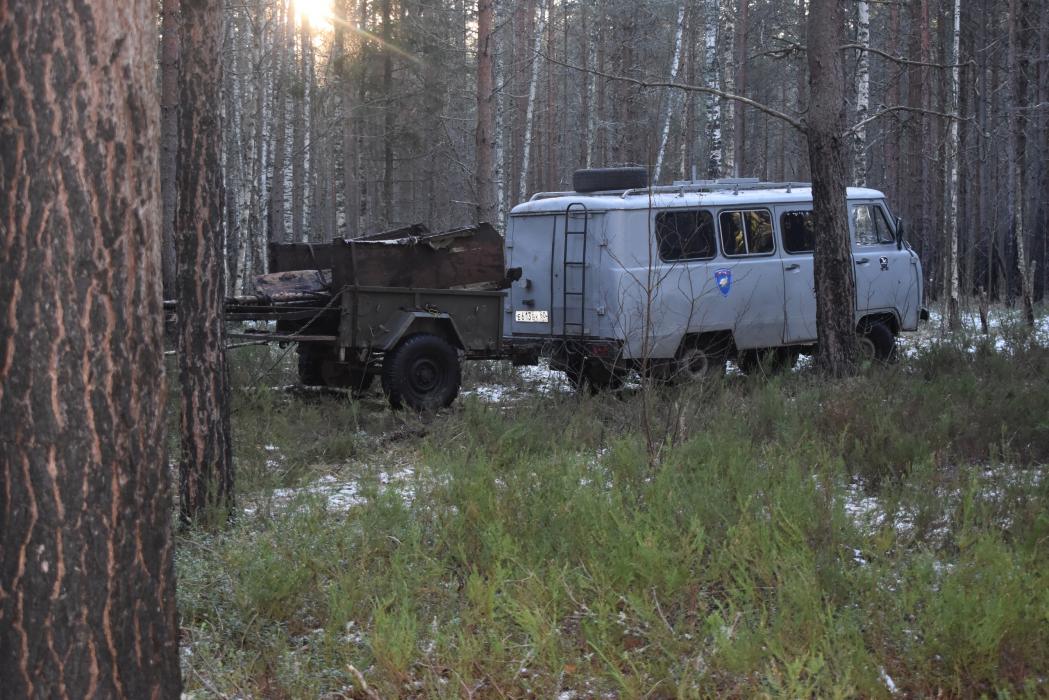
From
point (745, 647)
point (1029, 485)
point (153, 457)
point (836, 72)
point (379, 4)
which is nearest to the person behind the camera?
point (153, 457)

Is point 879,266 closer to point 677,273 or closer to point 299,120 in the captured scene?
point 677,273

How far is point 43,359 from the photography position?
293 cm

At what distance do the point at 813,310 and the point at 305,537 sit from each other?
29.1 ft

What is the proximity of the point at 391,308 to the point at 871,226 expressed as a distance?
6274 mm

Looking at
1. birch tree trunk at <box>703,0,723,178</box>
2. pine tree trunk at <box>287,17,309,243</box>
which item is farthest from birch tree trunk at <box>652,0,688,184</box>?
pine tree trunk at <box>287,17,309,243</box>

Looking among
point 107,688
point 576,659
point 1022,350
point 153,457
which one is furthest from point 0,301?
point 1022,350

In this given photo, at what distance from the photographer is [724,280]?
12.1m

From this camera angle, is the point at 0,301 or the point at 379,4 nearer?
the point at 0,301

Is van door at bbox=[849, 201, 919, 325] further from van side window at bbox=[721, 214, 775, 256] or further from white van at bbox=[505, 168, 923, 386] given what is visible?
van side window at bbox=[721, 214, 775, 256]

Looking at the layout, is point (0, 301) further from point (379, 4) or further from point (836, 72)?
point (379, 4)

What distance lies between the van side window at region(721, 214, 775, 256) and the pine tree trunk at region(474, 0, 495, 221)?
515 centimetres

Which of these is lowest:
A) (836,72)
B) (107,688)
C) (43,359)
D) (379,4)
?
(107,688)

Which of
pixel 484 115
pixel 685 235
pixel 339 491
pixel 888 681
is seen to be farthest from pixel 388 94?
pixel 888 681

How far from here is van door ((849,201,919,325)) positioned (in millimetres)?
13047
